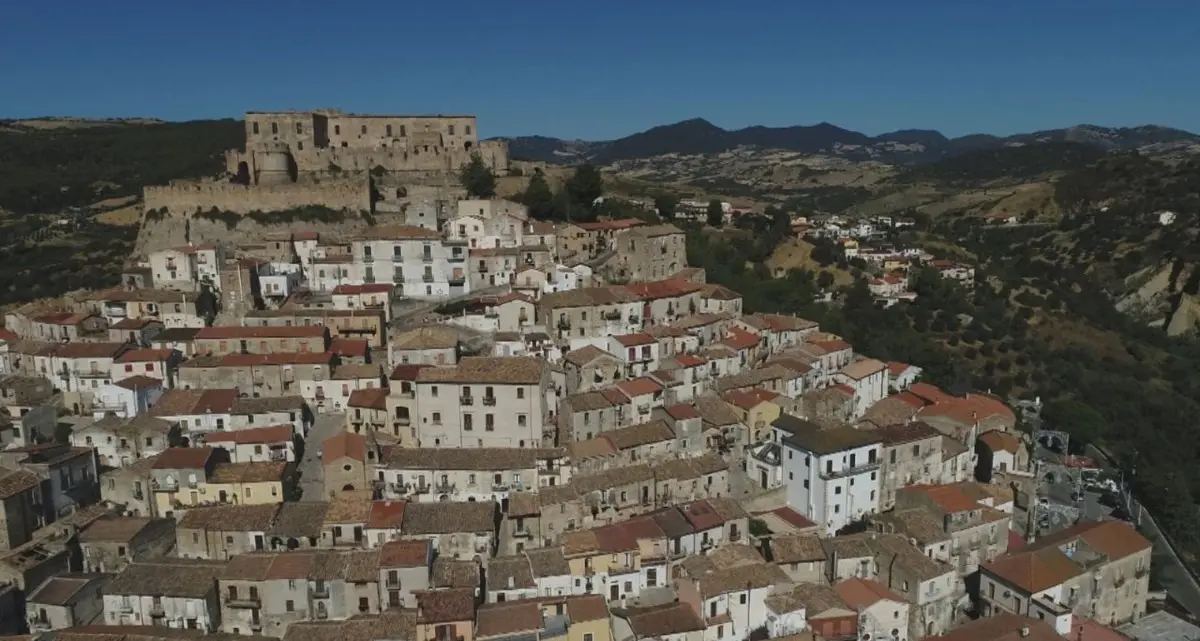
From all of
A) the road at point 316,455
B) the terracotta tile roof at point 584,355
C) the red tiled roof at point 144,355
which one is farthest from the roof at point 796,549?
the red tiled roof at point 144,355

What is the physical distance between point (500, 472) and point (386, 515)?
4.27 metres

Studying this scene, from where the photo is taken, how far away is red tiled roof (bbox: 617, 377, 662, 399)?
35031mm

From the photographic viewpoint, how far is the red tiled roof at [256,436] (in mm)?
32250

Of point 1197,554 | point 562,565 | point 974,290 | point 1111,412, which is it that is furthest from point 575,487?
point 974,290

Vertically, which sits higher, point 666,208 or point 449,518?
point 666,208

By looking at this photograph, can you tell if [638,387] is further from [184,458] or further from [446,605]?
[184,458]

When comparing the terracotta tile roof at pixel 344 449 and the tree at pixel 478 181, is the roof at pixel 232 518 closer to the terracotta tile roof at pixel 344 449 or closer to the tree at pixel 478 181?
the terracotta tile roof at pixel 344 449

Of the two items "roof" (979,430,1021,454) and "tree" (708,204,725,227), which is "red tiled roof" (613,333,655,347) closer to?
"roof" (979,430,1021,454)

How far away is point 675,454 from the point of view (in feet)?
109

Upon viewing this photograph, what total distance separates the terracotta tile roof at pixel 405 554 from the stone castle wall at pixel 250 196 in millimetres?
30454

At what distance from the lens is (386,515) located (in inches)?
1128

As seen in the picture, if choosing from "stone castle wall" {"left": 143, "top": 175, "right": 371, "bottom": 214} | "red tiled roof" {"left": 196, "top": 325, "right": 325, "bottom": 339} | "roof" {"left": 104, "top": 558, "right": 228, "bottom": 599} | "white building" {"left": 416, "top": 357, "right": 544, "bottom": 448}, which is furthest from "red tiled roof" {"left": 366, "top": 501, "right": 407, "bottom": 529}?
"stone castle wall" {"left": 143, "top": 175, "right": 371, "bottom": 214}

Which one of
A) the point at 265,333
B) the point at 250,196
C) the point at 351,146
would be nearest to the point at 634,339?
the point at 265,333

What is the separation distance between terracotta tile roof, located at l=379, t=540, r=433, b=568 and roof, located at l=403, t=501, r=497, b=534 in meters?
0.82
